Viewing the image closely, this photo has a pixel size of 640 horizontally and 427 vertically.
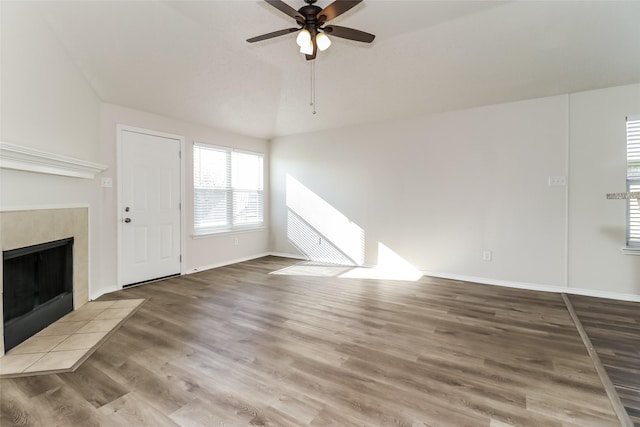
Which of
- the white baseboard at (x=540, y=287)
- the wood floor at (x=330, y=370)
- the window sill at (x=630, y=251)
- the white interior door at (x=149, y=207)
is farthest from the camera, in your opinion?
the white interior door at (x=149, y=207)

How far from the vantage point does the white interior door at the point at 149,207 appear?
3.86m

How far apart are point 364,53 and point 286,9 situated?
1.55 metres

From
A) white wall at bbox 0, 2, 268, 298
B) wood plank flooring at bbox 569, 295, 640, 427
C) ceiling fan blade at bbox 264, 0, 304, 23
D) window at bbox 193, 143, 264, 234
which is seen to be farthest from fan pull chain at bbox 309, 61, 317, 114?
wood plank flooring at bbox 569, 295, 640, 427

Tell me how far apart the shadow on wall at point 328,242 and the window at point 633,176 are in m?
2.50

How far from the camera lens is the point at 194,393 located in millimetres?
1755

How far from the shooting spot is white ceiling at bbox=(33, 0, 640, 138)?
2732mm

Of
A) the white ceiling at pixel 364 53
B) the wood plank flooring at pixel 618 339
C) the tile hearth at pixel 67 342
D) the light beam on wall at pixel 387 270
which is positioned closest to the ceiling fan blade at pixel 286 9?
the white ceiling at pixel 364 53

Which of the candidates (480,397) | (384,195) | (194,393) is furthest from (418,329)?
(384,195)

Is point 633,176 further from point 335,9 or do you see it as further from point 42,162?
point 42,162

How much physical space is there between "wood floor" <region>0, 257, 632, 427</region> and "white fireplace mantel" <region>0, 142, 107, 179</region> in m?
1.57

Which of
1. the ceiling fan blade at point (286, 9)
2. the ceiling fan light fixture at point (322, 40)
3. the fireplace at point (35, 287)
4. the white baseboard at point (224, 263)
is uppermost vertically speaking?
the ceiling fan blade at point (286, 9)

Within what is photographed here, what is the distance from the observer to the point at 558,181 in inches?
144

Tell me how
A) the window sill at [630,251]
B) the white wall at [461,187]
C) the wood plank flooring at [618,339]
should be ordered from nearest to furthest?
1. the wood plank flooring at [618,339]
2. the window sill at [630,251]
3. the white wall at [461,187]

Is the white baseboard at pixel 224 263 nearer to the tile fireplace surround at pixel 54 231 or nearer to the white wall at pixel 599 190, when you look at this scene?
the tile fireplace surround at pixel 54 231
